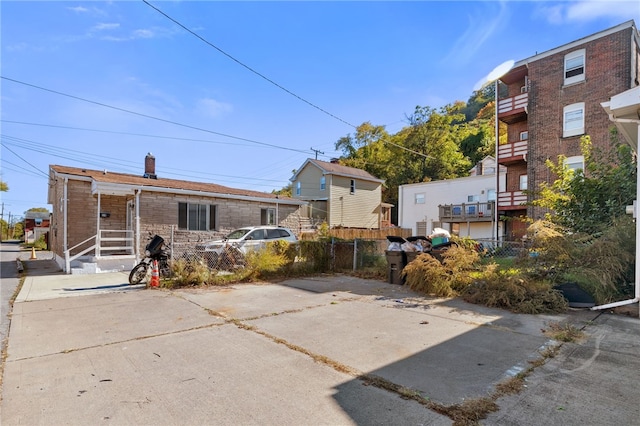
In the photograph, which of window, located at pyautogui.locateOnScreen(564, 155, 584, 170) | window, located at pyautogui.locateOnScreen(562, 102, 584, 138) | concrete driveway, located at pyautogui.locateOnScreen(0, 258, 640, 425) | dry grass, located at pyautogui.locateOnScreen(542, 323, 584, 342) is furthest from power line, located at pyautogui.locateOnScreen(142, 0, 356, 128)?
window, located at pyautogui.locateOnScreen(564, 155, 584, 170)

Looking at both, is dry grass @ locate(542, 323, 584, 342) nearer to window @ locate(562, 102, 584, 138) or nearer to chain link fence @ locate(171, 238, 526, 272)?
chain link fence @ locate(171, 238, 526, 272)

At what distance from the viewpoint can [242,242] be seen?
40.2 feet

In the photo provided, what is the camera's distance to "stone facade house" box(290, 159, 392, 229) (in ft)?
91.8

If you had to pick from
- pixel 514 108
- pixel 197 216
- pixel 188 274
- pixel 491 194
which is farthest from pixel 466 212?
pixel 188 274

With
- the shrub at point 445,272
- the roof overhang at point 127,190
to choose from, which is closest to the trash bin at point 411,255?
the shrub at point 445,272

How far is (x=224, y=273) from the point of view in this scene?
34.5ft

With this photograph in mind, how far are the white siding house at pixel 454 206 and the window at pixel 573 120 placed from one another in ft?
16.6

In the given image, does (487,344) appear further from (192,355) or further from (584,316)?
(192,355)

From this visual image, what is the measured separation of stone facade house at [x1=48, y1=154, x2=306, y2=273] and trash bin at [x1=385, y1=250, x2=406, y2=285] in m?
7.34

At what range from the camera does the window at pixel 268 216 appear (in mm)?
17672

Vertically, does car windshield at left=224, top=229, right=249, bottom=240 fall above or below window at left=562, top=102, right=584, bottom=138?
below

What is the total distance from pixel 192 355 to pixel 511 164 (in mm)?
24146

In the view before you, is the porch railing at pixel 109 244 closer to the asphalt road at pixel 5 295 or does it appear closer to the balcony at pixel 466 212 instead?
the asphalt road at pixel 5 295

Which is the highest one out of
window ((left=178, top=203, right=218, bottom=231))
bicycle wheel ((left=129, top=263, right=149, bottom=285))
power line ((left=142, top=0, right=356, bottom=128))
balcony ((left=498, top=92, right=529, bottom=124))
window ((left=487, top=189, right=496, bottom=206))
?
balcony ((left=498, top=92, right=529, bottom=124))
